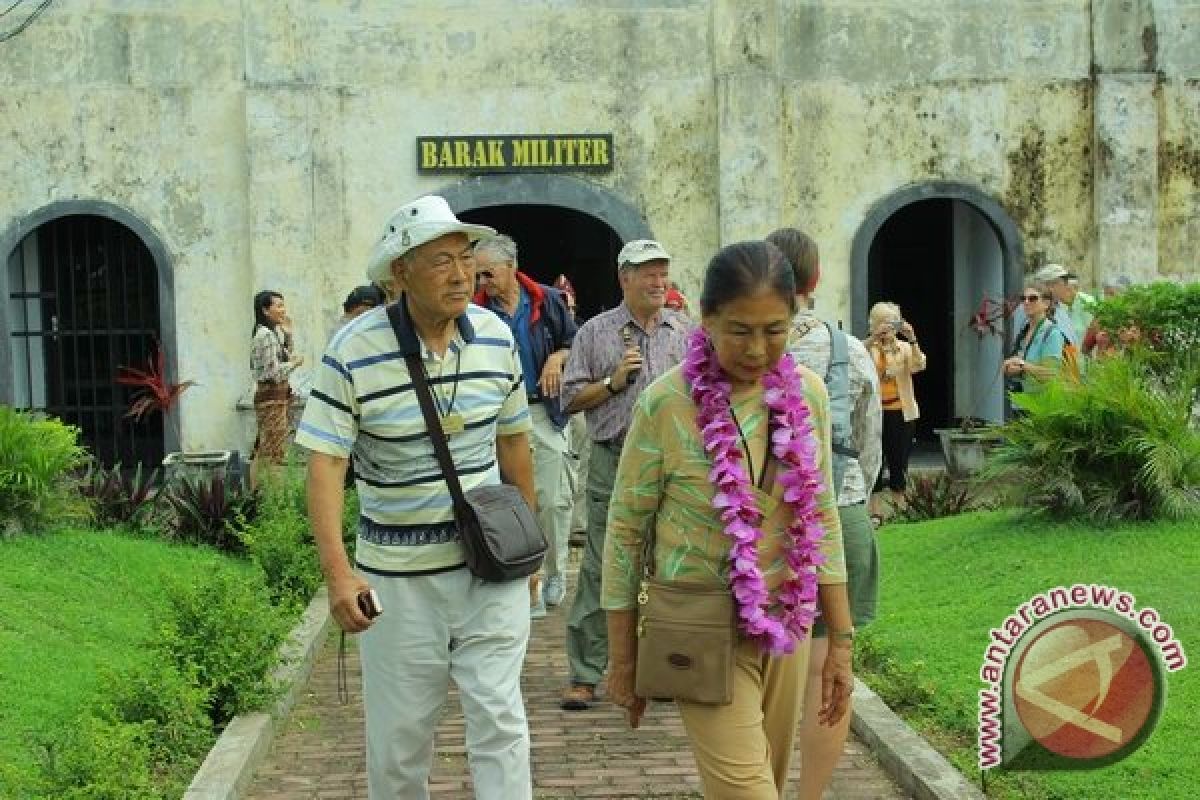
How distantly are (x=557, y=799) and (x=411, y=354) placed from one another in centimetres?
216

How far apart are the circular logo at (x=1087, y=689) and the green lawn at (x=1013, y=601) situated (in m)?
0.20

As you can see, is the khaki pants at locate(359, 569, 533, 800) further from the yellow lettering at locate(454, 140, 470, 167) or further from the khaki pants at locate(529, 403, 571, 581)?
the yellow lettering at locate(454, 140, 470, 167)

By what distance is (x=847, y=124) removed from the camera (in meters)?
17.6

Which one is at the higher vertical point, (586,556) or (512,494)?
(512,494)

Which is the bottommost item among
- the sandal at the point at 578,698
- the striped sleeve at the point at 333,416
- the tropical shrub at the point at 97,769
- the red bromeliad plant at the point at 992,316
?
the sandal at the point at 578,698

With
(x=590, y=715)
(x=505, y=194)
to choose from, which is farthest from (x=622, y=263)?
(x=505, y=194)

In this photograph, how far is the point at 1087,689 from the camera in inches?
238

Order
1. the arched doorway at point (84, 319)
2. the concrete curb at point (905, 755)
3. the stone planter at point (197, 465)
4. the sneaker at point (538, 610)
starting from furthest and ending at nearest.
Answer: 1. the arched doorway at point (84, 319)
2. the stone planter at point (197, 465)
3. the sneaker at point (538, 610)
4. the concrete curb at point (905, 755)

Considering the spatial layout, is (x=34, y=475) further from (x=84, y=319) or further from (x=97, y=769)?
(x=84, y=319)

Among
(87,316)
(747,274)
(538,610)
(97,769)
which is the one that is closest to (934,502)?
(538,610)

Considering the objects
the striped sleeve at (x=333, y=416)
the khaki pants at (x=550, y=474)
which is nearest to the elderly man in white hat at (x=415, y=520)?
the striped sleeve at (x=333, y=416)

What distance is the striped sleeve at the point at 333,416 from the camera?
5.25 metres

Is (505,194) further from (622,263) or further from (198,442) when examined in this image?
(622,263)

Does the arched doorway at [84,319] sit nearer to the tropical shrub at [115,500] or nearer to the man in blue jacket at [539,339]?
the tropical shrub at [115,500]
